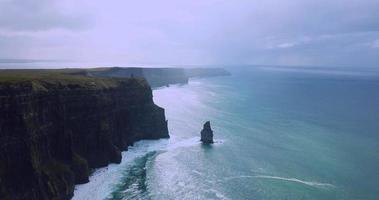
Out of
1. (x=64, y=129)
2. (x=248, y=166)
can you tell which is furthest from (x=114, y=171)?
(x=248, y=166)

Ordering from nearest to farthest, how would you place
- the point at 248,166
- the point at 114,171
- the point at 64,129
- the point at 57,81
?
the point at 64,129
the point at 57,81
the point at 114,171
the point at 248,166

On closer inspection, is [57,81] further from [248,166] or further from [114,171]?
[248,166]

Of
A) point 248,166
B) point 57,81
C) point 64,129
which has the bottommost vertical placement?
point 248,166

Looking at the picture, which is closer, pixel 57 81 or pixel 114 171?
pixel 57 81

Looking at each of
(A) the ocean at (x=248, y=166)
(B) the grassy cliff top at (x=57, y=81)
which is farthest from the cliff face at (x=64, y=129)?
(A) the ocean at (x=248, y=166)

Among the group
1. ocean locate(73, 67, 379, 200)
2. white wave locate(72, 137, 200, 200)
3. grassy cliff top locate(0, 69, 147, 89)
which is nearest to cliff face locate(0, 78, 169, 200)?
grassy cliff top locate(0, 69, 147, 89)

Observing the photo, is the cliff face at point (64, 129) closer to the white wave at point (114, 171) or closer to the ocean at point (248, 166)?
the white wave at point (114, 171)
